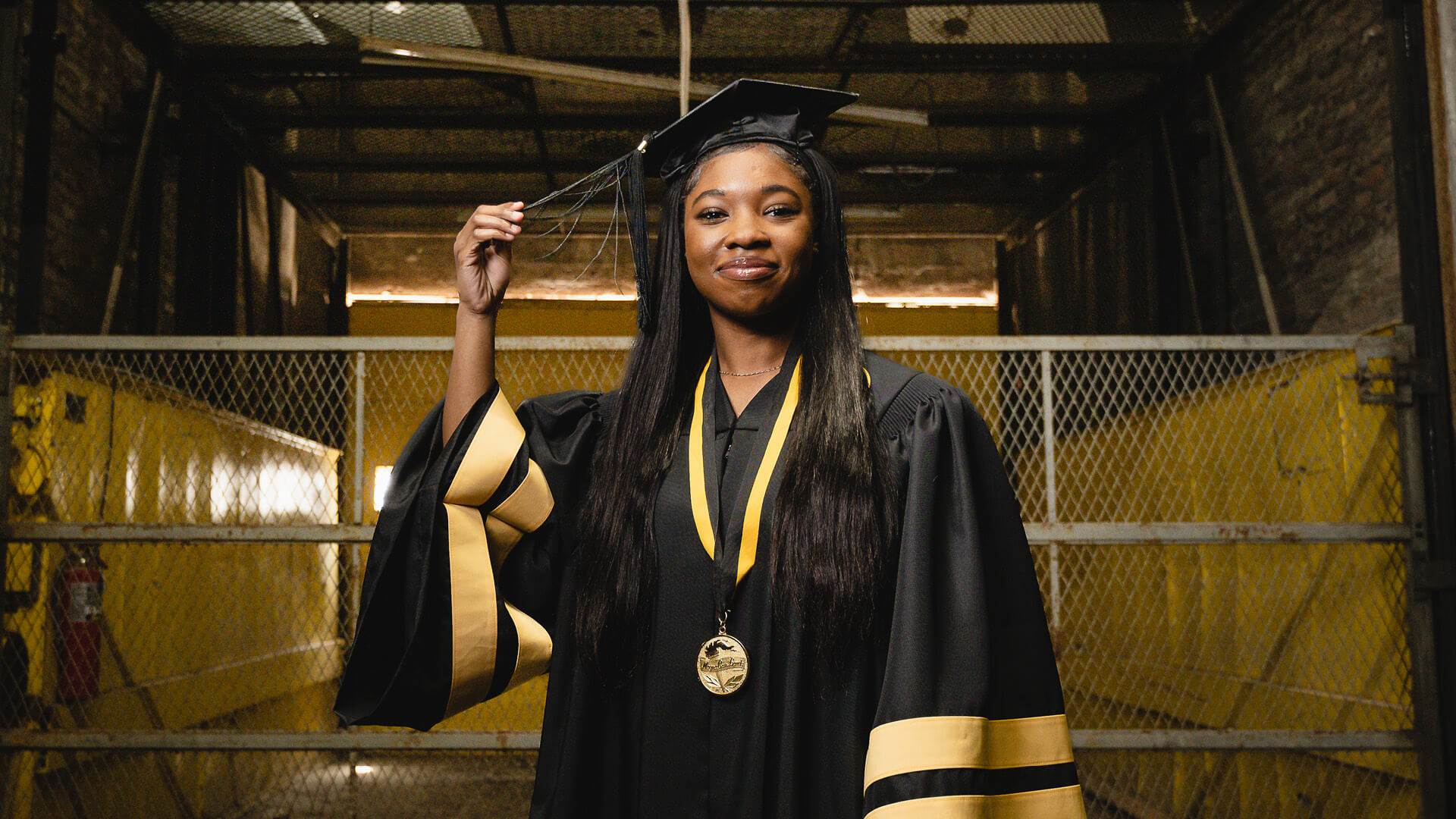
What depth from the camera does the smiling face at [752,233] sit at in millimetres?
1485

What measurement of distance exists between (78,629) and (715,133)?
Answer: 349cm

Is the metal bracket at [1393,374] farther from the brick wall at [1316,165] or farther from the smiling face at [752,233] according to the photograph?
the smiling face at [752,233]

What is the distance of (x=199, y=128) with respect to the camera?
A: 6.23m

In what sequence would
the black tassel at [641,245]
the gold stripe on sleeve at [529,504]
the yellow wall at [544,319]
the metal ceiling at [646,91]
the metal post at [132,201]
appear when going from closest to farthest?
the gold stripe on sleeve at [529,504] → the black tassel at [641,245] → the metal post at [132,201] → the metal ceiling at [646,91] → the yellow wall at [544,319]

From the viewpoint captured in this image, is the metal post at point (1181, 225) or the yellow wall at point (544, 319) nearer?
the metal post at point (1181, 225)

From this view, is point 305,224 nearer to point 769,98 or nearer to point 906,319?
point 906,319

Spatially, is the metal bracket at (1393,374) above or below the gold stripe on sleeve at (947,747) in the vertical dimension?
above

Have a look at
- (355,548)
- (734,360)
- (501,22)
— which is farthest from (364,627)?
(501,22)

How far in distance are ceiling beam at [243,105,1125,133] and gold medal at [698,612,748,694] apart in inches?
242

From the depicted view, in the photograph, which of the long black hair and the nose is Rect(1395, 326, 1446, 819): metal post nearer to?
the long black hair

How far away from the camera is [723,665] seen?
1.38m

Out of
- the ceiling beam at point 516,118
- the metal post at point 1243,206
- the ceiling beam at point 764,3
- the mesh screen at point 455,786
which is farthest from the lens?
the ceiling beam at point 516,118

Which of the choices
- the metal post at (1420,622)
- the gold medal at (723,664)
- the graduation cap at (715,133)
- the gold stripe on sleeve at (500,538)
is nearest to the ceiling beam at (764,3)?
the metal post at (1420,622)

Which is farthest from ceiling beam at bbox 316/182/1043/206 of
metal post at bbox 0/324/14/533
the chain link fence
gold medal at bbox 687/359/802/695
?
gold medal at bbox 687/359/802/695
